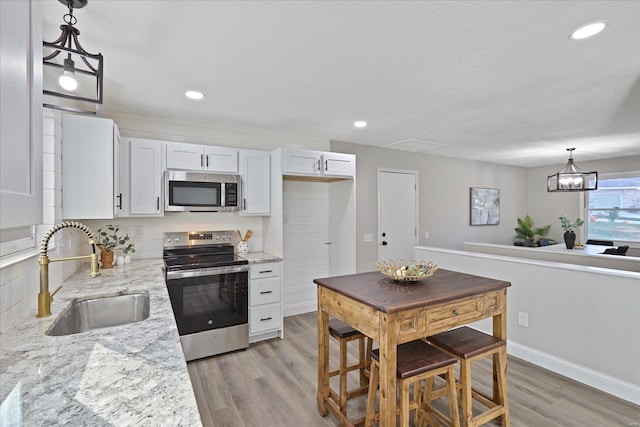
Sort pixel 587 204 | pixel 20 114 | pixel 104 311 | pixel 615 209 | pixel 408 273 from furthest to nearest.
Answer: pixel 587 204 < pixel 615 209 < pixel 408 273 < pixel 104 311 < pixel 20 114

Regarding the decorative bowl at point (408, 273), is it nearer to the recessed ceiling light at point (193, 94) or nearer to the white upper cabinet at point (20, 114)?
the white upper cabinet at point (20, 114)

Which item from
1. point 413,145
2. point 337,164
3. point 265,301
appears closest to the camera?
point 265,301

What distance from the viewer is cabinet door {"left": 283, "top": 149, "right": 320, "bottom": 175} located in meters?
3.51

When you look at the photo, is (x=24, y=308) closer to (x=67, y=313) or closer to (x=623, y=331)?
(x=67, y=313)

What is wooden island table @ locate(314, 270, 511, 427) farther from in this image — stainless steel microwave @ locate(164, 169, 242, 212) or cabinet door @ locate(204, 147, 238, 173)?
cabinet door @ locate(204, 147, 238, 173)

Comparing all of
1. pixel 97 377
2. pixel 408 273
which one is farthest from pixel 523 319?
pixel 97 377

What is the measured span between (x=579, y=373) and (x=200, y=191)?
151 inches

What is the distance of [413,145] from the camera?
487 centimetres

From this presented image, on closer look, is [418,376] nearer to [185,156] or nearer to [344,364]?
[344,364]

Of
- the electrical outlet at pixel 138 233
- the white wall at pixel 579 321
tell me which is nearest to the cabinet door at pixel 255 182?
the electrical outlet at pixel 138 233

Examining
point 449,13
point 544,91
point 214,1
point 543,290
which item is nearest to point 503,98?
point 544,91

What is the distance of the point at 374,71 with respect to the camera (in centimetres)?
230

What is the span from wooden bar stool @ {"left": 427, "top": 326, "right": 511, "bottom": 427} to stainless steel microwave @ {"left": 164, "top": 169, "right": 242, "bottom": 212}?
2.41m

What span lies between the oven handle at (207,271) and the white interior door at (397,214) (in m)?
2.43
